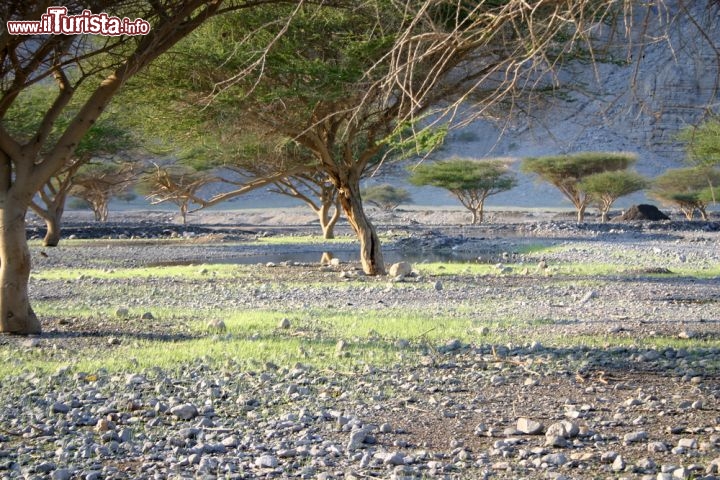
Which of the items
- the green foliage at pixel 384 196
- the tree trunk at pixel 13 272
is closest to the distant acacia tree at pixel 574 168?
the green foliage at pixel 384 196

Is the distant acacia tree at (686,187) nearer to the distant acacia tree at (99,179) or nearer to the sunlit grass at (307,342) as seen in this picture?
the distant acacia tree at (99,179)

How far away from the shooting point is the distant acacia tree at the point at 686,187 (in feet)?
150

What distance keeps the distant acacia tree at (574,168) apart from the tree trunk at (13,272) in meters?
37.5

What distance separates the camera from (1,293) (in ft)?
23.5

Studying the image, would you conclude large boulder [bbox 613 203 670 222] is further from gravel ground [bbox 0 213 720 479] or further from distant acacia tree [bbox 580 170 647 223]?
gravel ground [bbox 0 213 720 479]

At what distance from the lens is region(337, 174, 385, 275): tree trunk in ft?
44.8

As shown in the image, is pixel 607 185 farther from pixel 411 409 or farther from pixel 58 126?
pixel 411 409

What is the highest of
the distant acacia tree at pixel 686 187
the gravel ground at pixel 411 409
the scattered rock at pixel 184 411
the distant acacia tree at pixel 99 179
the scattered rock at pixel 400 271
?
the distant acacia tree at pixel 99 179

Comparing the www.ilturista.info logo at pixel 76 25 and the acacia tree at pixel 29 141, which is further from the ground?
the www.ilturista.info logo at pixel 76 25

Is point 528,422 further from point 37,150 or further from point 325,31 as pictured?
point 325,31

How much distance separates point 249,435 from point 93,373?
6.03 feet

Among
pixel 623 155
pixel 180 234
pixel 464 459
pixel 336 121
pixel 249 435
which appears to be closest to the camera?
pixel 464 459

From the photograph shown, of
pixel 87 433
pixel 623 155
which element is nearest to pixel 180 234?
pixel 623 155

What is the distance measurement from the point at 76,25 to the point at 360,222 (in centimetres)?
686
